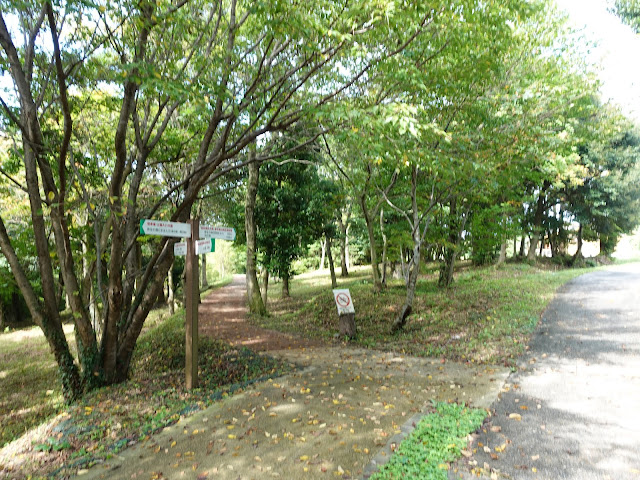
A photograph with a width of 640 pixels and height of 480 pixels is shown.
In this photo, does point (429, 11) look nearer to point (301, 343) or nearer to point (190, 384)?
point (190, 384)

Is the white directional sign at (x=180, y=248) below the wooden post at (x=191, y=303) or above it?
above

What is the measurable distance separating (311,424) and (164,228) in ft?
10.6

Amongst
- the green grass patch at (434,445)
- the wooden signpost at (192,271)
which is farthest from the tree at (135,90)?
the green grass patch at (434,445)

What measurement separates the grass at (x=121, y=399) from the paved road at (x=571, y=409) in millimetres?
3512

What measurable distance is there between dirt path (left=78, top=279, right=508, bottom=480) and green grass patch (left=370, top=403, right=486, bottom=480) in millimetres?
158

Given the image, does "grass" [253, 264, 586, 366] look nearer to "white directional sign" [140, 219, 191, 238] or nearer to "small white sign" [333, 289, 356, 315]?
"small white sign" [333, 289, 356, 315]

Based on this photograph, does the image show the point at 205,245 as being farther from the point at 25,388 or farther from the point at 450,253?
the point at 450,253

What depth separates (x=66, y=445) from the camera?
4188 millimetres

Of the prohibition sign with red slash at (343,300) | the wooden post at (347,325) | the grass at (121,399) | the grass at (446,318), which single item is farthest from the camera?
the wooden post at (347,325)

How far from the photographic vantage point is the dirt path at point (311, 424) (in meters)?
3.68

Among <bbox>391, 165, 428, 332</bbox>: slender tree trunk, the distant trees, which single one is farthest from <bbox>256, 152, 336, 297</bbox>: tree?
<bbox>391, 165, 428, 332</bbox>: slender tree trunk

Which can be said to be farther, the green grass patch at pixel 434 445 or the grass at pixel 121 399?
the grass at pixel 121 399

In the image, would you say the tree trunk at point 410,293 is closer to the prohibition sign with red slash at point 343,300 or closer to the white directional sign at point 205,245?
the prohibition sign with red slash at point 343,300

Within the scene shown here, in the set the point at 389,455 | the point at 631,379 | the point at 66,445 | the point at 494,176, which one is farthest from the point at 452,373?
the point at 66,445
